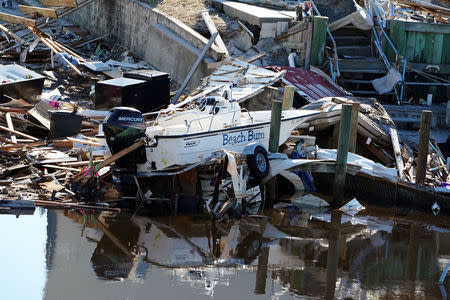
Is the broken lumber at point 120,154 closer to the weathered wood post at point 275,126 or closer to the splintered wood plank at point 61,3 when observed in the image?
the weathered wood post at point 275,126

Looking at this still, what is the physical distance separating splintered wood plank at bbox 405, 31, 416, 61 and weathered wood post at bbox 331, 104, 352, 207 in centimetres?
763

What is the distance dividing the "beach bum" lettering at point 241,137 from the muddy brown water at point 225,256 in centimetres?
165

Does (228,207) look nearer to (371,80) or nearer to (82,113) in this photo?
(82,113)

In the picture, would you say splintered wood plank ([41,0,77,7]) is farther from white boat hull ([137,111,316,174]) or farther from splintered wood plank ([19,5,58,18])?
white boat hull ([137,111,316,174])

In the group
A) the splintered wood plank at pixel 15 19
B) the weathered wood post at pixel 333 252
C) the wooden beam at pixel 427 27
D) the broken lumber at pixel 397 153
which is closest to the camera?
the weathered wood post at pixel 333 252

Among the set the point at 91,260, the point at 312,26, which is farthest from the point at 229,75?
the point at 91,260

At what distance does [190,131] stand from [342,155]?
3.17 m

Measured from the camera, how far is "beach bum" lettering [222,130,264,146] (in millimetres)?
16672

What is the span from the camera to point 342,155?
16656 millimetres

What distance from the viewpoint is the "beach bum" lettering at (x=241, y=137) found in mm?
16672

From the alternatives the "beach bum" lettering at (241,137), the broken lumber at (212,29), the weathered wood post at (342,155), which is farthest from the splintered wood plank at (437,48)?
the "beach bum" lettering at (241,137)

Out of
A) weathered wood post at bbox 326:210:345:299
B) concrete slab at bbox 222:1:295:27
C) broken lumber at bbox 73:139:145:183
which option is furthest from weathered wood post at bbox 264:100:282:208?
concrete slab at bbox 222:1:295:27

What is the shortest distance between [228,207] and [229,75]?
606 cm

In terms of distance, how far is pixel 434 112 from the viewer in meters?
21.7
